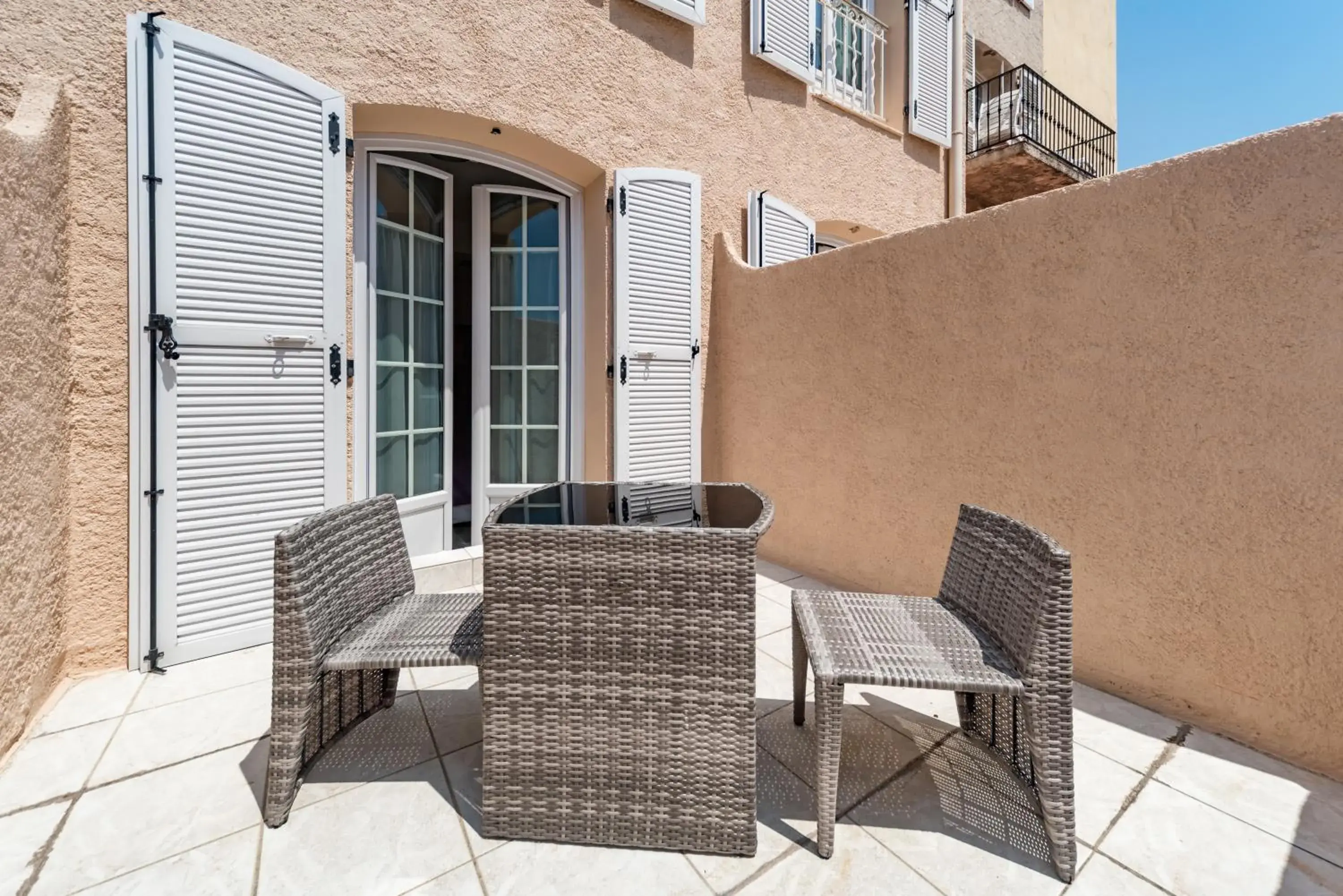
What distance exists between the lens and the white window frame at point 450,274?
3.10 m

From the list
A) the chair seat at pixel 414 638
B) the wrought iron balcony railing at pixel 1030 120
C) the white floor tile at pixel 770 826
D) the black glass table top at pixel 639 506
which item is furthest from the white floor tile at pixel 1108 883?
the wrought iron balcony railing at pixel 1030 120

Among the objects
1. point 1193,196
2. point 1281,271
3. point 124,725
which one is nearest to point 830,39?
point 1193,196

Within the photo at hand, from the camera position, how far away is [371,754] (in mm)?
1869

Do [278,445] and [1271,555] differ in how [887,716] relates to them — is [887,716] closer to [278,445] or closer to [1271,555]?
[1271,555]

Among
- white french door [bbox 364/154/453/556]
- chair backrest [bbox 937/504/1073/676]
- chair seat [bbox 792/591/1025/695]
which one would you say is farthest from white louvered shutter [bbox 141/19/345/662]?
chair backrest [bbox 937/504/1073/676]

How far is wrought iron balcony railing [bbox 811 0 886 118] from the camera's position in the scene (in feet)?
16.6

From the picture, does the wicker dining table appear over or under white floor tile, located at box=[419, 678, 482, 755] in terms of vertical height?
over

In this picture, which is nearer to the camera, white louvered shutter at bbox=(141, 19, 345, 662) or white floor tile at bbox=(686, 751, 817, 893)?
white floor tile at bbox=(686, 751, 817, 893)

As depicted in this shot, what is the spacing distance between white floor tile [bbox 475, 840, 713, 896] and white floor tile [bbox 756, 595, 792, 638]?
1.35m

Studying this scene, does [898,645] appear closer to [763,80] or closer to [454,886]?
[454,886]

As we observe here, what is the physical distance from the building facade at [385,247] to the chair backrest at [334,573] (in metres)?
1.03

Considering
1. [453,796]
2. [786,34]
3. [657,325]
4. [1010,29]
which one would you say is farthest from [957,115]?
[453,796]

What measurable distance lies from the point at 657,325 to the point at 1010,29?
373 inches

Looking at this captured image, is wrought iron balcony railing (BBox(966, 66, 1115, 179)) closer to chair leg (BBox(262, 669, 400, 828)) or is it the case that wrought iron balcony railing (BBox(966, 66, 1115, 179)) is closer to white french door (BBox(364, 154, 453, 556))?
white french door (BBox(364, 154, 453, 556))
